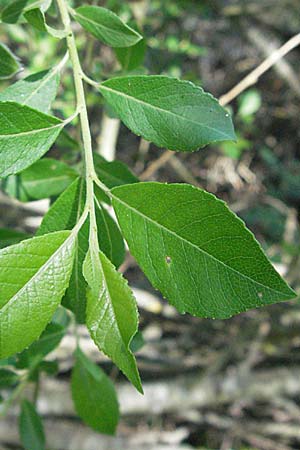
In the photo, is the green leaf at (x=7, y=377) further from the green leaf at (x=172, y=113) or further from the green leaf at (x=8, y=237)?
the green leaf at (x=172, y=113)

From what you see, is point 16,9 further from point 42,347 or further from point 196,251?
point 42,347

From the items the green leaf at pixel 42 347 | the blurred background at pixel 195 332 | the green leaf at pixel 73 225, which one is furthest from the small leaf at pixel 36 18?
the blurred background at pixel 195 332

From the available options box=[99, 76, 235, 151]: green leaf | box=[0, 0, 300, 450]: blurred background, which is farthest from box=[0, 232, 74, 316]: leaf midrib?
box=[0, 0, 300, 450]: blurred background

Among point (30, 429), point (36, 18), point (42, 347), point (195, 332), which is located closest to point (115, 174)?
point (36, 18)

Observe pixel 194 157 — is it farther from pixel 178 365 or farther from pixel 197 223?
pixel 197 223

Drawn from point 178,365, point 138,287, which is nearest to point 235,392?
point 178,365
